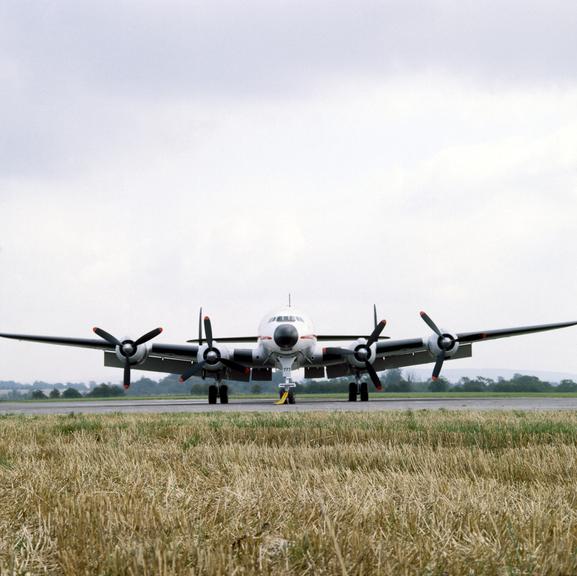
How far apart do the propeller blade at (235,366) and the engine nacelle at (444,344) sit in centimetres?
1051

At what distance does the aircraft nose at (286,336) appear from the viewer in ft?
115

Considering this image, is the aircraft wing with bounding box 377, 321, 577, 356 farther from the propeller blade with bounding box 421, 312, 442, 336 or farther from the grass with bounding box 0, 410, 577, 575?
the grass with bounding box 0, 410, 577, 575

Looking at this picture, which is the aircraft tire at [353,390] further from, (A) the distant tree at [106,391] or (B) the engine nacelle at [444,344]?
(A) the distant tree at [106,391]

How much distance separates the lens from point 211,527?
11.3 feet

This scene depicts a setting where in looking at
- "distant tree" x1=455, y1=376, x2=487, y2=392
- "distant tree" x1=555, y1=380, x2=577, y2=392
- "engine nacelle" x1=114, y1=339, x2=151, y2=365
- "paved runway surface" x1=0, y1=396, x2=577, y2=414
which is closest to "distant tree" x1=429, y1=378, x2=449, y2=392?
"distant tree" x1=455, y1=376, x2=487, y2=392

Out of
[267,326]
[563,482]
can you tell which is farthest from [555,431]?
[267,326]

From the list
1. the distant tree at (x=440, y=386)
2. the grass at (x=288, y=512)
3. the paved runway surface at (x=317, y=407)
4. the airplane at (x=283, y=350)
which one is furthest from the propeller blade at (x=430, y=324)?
the distant tree at (x=440, y=386)

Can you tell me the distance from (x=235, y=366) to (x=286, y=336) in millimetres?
5097

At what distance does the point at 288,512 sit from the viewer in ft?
12.5

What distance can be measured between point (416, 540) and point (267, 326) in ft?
109

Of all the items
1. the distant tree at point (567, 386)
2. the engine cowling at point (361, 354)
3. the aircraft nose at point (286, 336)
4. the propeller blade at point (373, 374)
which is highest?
the aircraft nose at point (286, 336)

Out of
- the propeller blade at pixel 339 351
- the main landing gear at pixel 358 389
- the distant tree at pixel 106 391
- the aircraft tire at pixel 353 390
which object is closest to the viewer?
the propeller blade at pixel 339 351

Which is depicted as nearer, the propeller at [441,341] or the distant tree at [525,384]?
the propeller at [441,341]

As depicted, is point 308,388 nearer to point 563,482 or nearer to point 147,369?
point 147,369
